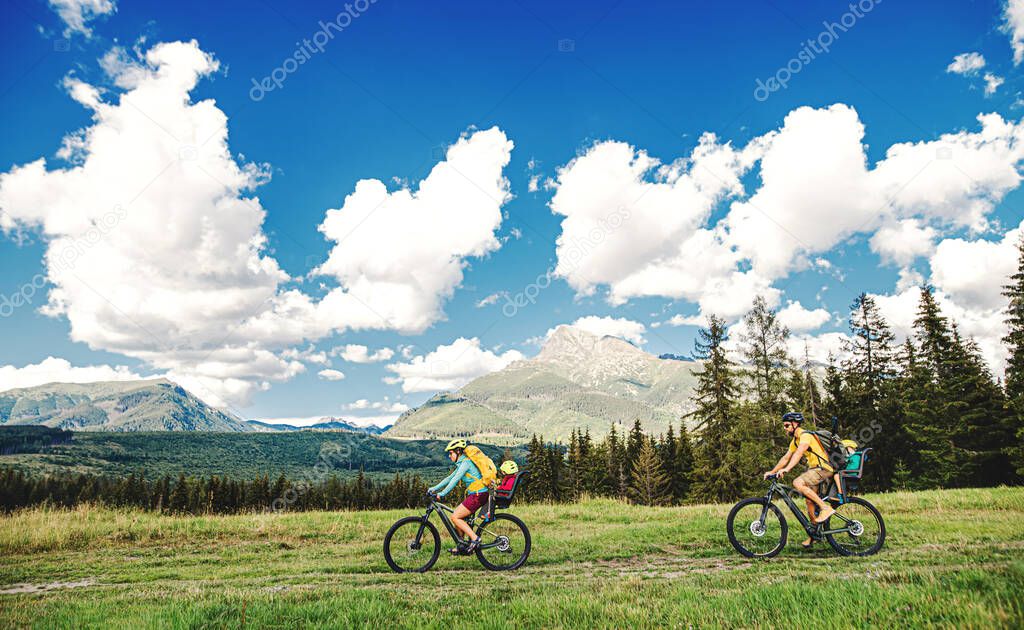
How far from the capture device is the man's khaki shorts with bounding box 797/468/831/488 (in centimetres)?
1044

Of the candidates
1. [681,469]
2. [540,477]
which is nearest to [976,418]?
[681,469]

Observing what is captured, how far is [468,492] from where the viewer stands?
10422mm

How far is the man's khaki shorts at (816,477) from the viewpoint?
10.4 m

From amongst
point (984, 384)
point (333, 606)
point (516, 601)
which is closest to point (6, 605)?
point (333, 606)

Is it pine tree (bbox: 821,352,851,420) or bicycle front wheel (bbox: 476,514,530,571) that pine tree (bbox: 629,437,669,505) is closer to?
pine tree (bbox: 821,352,851,420)

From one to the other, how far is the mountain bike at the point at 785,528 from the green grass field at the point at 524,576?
369 millimetres

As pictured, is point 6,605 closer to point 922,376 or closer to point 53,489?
point 922,376

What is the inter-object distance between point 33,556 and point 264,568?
282 inches

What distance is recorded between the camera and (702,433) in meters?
40.0

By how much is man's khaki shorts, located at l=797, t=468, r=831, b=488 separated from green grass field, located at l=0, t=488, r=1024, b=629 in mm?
1376

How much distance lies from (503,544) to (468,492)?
1.34 meters

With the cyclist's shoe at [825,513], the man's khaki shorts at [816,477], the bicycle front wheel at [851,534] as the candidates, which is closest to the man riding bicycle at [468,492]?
the man's khaki shorts at [816,477]

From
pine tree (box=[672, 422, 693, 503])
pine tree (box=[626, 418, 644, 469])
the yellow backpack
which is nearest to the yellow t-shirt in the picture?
the yellow backpack

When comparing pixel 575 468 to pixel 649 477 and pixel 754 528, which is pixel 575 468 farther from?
pixel 754 528
